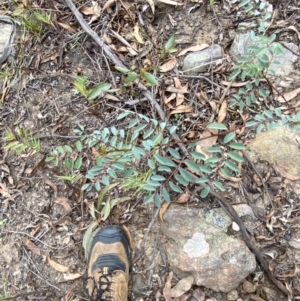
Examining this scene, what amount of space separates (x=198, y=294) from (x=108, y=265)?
434 mm

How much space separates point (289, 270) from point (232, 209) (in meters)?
0.35

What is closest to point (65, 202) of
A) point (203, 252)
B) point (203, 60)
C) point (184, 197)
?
point (184, 197)

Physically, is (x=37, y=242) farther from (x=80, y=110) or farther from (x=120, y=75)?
(x=120, y=75)

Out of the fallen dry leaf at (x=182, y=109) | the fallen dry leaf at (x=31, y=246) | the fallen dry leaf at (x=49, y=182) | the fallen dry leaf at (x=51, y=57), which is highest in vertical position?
the fallen dry leaf at (x=51, y=57)

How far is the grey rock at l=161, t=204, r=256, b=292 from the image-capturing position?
1.87 m

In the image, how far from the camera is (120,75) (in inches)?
86.6

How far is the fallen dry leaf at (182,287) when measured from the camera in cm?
192

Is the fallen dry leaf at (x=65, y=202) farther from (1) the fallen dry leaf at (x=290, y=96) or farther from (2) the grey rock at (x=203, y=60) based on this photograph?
(1) the fallen dry leaf at (x=290, y=96)

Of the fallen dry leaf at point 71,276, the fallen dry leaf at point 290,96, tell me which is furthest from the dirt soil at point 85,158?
the fallen dry leaf at point 290,96

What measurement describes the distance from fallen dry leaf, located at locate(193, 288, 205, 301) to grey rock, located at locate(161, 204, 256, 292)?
40mm

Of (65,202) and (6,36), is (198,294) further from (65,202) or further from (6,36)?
(6,36)

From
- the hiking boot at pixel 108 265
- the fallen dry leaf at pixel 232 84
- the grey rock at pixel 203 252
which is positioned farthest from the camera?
the fallen dry leaf at pixel 232 84

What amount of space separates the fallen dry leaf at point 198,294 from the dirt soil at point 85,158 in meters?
0.03

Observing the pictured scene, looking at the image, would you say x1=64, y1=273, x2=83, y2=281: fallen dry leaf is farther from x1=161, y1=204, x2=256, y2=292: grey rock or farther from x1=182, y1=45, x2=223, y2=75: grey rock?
x1=182, y1=45, x2=223, y2=75: grey rock
